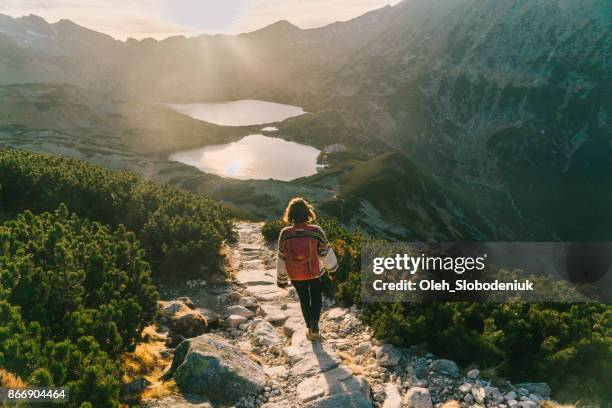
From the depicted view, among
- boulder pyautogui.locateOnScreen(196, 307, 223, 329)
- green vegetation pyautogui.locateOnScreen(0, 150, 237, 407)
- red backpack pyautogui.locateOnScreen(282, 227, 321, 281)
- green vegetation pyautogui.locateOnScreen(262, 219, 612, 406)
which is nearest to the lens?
green vegetation pyautogui.locateOnScreen(0, 150, 237, 407)

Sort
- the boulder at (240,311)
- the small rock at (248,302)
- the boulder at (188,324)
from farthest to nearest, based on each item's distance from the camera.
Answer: the small rock at (248,302), the boulder at (240,311), the boulder at (188,324)

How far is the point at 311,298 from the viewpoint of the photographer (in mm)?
9984

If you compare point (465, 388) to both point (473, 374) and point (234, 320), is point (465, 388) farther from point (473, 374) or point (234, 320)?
point (234, 320)

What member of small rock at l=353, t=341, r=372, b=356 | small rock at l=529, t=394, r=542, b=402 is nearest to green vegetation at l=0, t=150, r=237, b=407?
small rock at l=353, t=341, r=372, b=356

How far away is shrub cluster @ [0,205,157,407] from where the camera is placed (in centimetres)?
575

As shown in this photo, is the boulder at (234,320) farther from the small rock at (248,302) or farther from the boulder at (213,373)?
the boulder at (213,373)

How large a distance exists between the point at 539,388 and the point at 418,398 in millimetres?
2170

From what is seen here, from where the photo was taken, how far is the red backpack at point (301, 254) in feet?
30.7

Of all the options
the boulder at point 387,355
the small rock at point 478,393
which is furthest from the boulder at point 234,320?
the small rock at point 478,393

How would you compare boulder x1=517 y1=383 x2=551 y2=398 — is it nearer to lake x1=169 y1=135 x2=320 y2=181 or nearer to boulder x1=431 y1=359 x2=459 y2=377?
boulder x1=431 y1=359 x2=459 y2=377

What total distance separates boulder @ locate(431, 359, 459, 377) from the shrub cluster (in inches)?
222

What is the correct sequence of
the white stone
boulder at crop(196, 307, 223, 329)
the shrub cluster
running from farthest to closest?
boulder at crop(196, 307, 223, 329) < the white stone < the shrub cluster

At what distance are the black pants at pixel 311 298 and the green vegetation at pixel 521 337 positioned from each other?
4.53 ft

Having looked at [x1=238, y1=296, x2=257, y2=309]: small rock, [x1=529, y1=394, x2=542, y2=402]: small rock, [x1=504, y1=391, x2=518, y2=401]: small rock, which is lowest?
[x1=238, y1=296, x2=257, y2=309]: small rock
